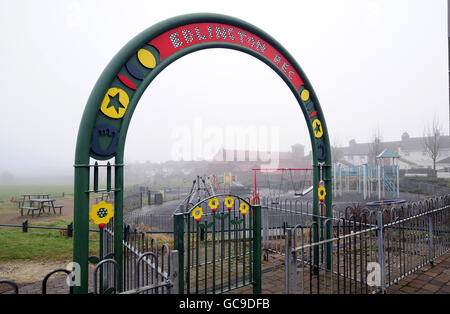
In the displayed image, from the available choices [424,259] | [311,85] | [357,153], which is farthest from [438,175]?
[311,85]

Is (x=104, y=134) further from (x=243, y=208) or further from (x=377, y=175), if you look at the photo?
(x=377, y=175)

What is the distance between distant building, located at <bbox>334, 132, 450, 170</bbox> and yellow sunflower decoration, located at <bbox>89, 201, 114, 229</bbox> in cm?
5439

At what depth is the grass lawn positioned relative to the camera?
786cm

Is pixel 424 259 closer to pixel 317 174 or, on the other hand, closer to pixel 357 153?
pixel 317 174

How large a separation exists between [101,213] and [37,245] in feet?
26.0

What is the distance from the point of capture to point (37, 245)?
347 inches

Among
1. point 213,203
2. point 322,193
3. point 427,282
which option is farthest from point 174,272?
point 427,282

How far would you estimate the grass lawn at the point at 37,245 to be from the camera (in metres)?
7.86

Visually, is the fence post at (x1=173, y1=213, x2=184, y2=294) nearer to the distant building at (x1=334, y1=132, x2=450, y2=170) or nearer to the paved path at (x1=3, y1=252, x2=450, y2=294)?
the paved path at (x1=3, y1=252, x2=450, y2=294)

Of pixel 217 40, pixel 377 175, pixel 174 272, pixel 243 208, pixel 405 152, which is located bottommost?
pixel 377 175

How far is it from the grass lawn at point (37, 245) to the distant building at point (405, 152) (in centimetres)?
5125

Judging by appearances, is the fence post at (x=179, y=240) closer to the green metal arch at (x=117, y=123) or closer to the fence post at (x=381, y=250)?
the green metal arch at (x=117, y=123)

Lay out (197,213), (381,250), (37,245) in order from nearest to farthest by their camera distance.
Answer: (197,213) → (381,250) → (37,245)

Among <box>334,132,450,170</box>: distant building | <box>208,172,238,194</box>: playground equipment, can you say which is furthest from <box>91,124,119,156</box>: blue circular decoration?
<box>334,132,450,170</box>: distant building
